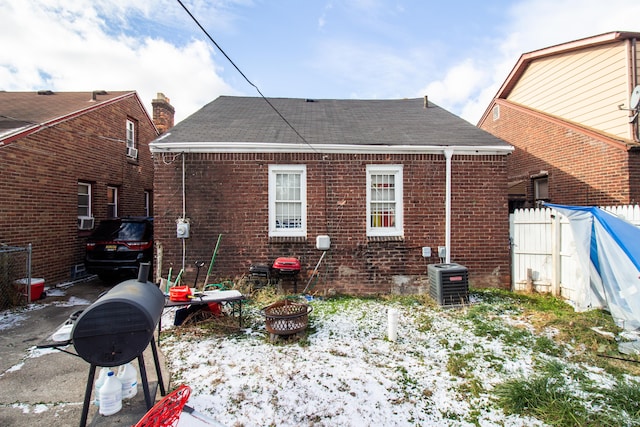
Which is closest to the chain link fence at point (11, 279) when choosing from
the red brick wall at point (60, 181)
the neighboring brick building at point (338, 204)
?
the red brick wall at point (60, 181)

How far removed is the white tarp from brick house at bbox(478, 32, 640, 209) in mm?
3676

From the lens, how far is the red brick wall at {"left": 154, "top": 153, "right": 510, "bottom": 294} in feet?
24.6

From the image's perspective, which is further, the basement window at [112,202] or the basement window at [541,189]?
the basement window at [112,202]

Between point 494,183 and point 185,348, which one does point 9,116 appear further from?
point 494,183

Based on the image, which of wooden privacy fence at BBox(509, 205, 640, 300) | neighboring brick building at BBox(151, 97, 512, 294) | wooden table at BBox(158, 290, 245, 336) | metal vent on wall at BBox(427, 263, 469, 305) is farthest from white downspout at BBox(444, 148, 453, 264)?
wooden table at BBox(158, 290, 245, 336)

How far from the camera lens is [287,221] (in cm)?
773

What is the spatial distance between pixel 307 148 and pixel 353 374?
511cm

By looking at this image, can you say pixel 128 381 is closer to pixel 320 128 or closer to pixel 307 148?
pixel 307 148

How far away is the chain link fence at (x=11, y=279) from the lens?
21.5 feet

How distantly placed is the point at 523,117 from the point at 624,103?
341cm

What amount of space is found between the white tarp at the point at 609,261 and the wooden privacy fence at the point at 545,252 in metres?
0.44

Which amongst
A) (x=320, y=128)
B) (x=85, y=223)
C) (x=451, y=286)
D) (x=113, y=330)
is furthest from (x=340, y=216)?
(x=85, y=223)

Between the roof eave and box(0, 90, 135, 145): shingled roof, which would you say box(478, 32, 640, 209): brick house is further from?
box(0, 90, 135, 145): shingled roof

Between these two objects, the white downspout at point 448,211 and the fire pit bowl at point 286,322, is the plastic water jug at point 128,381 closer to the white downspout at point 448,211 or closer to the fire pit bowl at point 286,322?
the fire pit bowl at point 286,322
